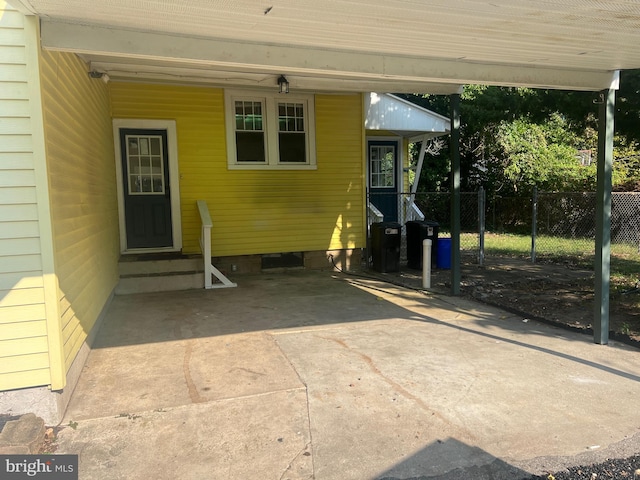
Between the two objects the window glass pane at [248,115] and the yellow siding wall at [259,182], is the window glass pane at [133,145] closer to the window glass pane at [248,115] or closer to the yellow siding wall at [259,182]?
the yellow siding wall at [259,182]

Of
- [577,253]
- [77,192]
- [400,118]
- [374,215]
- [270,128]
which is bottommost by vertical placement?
[577,253]

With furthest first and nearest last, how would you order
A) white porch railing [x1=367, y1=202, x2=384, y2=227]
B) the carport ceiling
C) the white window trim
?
white porch railing [x1=367, y1=202, x2=384, y2=227], the white window trim, the carport ceiling

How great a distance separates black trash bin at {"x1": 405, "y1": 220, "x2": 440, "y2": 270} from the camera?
9211 millimetres

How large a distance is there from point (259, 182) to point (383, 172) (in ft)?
19.7

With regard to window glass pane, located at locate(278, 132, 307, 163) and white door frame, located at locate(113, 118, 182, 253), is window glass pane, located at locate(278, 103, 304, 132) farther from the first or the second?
white door frame, located at locate(113, 118, 182, 253)

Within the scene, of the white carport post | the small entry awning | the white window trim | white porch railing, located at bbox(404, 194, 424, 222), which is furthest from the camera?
white porch railing, located at bbox(404, 194, 424, 222)

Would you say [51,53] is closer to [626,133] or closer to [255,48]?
[255,48]

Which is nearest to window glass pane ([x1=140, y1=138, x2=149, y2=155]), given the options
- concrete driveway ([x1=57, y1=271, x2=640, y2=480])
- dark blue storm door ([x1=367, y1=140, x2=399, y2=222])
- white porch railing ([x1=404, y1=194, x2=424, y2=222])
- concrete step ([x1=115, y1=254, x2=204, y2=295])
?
concrete step ([x1=115, y1=254, x2=204, y2=295])

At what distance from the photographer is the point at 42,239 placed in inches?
119

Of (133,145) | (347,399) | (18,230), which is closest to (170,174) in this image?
(133,145)

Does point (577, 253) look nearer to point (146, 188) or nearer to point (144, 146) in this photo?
point (146, 188)

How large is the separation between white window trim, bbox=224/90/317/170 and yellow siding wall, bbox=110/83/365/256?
4.3 inches

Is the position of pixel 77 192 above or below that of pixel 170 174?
below

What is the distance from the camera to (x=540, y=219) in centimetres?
1411
